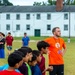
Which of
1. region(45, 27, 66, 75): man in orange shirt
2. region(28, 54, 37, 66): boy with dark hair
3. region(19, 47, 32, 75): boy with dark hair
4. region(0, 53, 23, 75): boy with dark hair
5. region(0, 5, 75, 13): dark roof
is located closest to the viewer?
region(0, 53, 23, 75): boy with dark hair

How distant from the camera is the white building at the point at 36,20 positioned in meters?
89.1

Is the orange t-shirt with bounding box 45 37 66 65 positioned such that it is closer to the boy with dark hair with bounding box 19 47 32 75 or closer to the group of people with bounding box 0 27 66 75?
the group of people with bounding box 0 27 66 75

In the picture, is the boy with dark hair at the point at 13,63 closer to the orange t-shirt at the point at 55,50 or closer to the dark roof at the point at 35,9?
the orange t-shirt at the point at 55,50

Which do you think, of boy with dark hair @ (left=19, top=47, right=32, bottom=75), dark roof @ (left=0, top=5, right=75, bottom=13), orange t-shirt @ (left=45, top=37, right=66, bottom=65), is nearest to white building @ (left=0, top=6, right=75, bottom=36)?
dark roof @ (left=0, top=5, right=75, bottom=13)

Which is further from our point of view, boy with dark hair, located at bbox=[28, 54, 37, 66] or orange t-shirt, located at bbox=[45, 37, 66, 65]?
orange t-shirt, located at bbox=[45, 37, 66, 65]

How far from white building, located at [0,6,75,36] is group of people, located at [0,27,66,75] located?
7798cm

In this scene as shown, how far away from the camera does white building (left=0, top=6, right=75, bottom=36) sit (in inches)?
3509

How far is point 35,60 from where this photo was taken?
690 cm

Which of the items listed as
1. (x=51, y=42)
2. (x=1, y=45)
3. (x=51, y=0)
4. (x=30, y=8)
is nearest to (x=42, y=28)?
(x=30, y=8)

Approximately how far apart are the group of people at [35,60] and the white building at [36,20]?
256 ft

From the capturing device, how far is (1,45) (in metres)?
22.2

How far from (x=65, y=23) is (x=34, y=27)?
26.0 ft

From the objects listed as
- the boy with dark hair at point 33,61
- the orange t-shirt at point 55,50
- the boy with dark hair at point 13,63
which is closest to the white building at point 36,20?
the orange t-shirt at point 55,50

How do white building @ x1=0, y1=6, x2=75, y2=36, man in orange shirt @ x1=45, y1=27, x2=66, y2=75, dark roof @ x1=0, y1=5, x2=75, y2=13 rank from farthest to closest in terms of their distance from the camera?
dark roof @ x1=0, y1=5, x2=75, y2=13 → white building @ x1=0, y1=6, x2=75, y2=36 → man in orange shirt @ x1=45, y1=27, x2=66, y2=75
